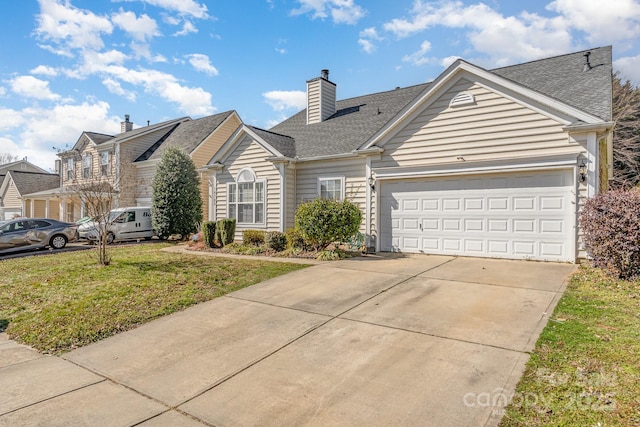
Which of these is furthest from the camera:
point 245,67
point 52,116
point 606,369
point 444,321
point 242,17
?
point 52,116

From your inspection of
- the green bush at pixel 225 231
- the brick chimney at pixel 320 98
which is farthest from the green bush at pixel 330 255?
the brick chimney at pixel 320 98

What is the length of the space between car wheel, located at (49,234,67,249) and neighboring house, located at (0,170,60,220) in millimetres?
20019

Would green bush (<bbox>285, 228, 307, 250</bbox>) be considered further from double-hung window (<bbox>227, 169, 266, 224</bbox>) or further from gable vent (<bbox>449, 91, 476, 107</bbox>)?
gable vent (<bbox>449, 91, 476, 107</bbox>)

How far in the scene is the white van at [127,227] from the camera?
56.0 feet

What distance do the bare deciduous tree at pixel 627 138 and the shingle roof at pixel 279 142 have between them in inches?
751

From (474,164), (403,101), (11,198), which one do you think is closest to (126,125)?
(11,198)

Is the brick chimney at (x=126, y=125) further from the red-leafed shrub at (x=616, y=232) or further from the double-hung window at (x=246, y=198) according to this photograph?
the red-leafed shrub at (x=616, y=232)

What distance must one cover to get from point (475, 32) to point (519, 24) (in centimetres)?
178

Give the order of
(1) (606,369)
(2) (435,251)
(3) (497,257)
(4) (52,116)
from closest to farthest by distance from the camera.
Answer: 1. (1) (606,369)
2. (3) (497,257)
3. (2) (435,251)
4. (4) (52,116)

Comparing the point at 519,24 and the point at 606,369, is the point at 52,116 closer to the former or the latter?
the point at 519,24

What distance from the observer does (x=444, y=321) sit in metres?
4.83

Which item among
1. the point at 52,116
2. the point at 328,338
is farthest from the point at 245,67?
the point at 52,116

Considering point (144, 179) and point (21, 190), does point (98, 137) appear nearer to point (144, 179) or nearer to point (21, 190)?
point (144, 179)

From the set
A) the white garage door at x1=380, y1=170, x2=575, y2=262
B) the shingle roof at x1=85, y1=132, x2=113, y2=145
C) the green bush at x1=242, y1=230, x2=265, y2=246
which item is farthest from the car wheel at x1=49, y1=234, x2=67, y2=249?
the white garage door at x1=380, y1=170, x2=575, y2=262
